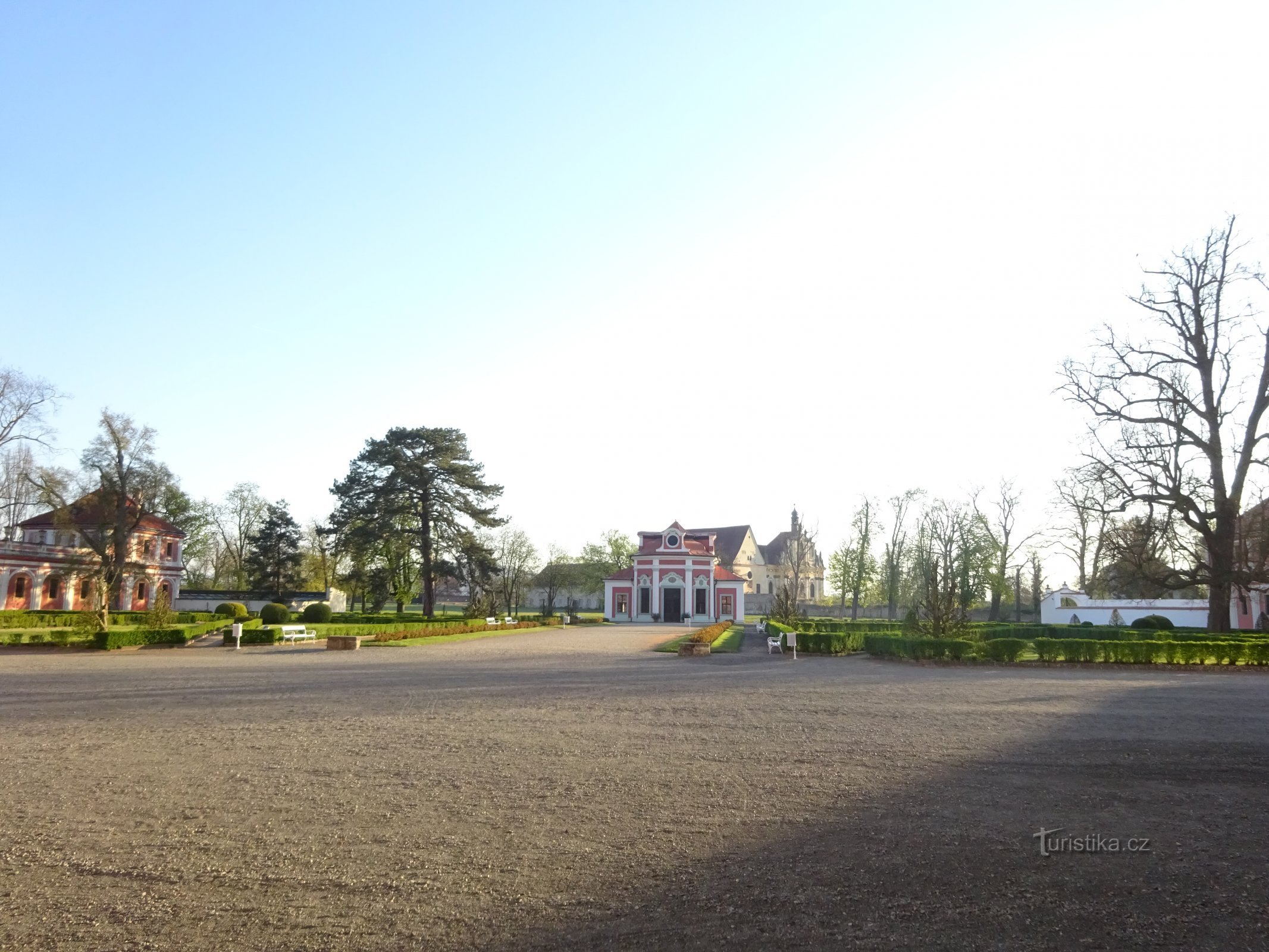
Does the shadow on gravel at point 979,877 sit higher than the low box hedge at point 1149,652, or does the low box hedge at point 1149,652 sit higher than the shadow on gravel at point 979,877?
the shadow on gravel at point 979,877

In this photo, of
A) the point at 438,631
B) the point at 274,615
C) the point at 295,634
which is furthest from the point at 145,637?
the point at 274,615

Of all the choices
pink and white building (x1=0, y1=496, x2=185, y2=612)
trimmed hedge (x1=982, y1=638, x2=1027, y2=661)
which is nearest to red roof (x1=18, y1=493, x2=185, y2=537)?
pink and white building (x1=0, y1=496, x2=185, y2=612)

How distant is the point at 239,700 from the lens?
1274cm

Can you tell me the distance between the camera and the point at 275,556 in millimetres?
56094

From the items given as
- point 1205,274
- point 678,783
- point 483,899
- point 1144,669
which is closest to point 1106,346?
point 1205,274

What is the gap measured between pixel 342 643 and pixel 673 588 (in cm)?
3960

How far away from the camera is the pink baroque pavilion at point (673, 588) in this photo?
63.7 meters

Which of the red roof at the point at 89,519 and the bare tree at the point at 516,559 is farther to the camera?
the bare tree at the point at 516,559

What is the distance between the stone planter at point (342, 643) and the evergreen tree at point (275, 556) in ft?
104

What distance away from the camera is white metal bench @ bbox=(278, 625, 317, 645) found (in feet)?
95.5

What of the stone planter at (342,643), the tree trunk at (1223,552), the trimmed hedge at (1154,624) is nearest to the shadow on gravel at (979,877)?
the stone planter at (342,643)

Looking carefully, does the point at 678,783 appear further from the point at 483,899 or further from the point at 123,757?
the point at 123,757

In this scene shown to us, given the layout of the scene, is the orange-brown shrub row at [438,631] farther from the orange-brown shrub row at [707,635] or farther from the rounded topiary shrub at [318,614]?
the orange-brown shrub row at [707,635]

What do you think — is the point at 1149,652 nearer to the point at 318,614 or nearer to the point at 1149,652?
the point at 1149,652
